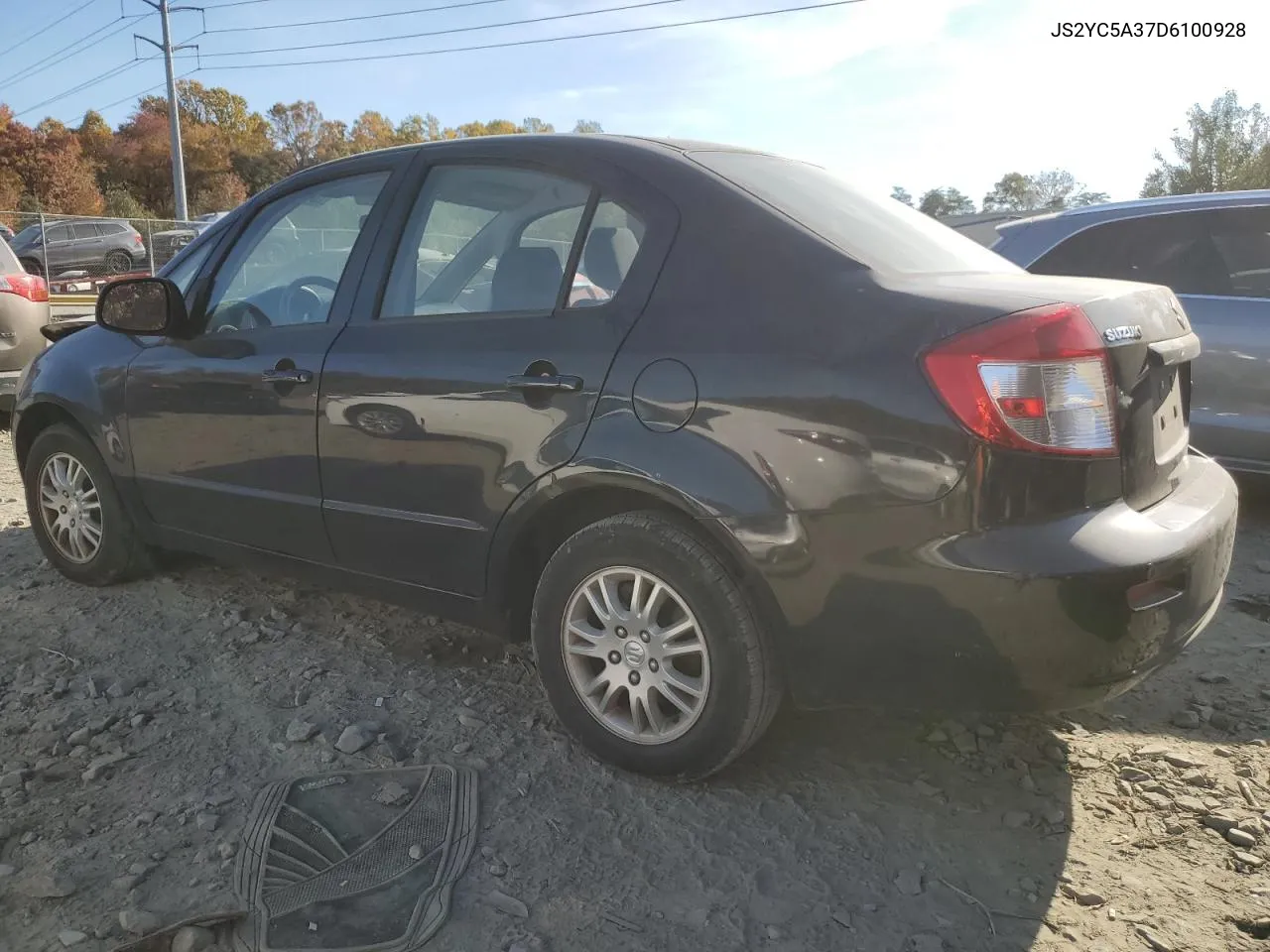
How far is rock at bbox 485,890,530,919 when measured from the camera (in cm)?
229

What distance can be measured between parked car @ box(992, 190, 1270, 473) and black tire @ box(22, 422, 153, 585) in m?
4.55

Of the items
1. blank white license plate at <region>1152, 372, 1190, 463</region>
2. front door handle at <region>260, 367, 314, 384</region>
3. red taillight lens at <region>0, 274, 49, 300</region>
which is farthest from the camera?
red taillight lens at <region>0, 274, 49, 300</region>

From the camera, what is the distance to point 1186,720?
10.4 feet

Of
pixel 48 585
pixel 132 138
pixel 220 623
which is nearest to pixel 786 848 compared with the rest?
pixel 220 623

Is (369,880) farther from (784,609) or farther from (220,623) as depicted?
(220,623)

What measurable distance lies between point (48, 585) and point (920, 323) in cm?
393

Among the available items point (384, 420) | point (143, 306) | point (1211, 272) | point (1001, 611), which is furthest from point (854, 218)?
point (1211, 272)

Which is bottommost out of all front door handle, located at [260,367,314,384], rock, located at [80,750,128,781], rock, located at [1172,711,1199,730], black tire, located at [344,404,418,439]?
rock, located at [1172,711,1199,730]

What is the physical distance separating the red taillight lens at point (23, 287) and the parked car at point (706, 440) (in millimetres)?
5444

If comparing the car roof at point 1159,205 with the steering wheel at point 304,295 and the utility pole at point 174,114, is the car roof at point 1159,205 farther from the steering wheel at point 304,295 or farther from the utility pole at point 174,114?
the utility pole at point 174,114

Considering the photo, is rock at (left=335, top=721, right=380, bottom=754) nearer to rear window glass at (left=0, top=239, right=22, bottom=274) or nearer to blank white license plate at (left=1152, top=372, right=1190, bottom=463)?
blank white license plate at (left=1152, top=372, right=1190, bottom=463)

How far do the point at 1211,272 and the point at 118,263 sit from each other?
83.2 feet

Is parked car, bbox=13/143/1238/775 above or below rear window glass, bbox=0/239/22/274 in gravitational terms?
below

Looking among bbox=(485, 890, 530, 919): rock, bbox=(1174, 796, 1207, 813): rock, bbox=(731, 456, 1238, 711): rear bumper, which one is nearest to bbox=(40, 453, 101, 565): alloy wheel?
bbox=(485, 890, 530, 919): rock
